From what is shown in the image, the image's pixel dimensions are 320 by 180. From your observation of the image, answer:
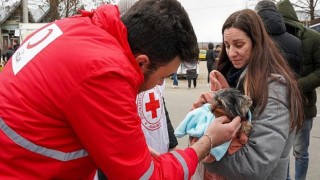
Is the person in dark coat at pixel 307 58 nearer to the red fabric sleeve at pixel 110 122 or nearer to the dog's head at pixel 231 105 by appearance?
the dog's head at pixel 231 105

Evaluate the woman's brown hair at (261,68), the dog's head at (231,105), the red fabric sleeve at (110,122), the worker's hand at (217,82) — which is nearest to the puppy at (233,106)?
the dog's head at (231,105)

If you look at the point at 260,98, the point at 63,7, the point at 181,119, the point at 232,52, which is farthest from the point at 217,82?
the point at 63,7

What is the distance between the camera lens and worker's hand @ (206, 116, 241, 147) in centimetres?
165

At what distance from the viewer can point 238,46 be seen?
6.82 ft

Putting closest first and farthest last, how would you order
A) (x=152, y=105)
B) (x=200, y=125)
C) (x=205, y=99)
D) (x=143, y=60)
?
(x=143, y=60), (x=200, y=125), (x=205, y=99), (x=152, y=105)

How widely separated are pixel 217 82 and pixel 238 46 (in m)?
0.21

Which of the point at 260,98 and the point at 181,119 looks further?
the point at 181,119

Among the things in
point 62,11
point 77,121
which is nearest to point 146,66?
point 77,121

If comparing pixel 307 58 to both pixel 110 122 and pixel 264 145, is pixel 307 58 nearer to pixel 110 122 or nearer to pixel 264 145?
pixel 264 145

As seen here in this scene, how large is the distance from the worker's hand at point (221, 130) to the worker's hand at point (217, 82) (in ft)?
1.32

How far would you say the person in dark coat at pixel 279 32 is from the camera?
332cm

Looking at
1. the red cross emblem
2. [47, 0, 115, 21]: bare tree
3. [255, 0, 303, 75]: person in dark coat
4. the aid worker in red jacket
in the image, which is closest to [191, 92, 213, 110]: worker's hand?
the aid worker in red jacket

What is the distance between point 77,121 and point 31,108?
0.51 feet

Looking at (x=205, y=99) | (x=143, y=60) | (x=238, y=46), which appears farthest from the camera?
(x=238, y=46)
